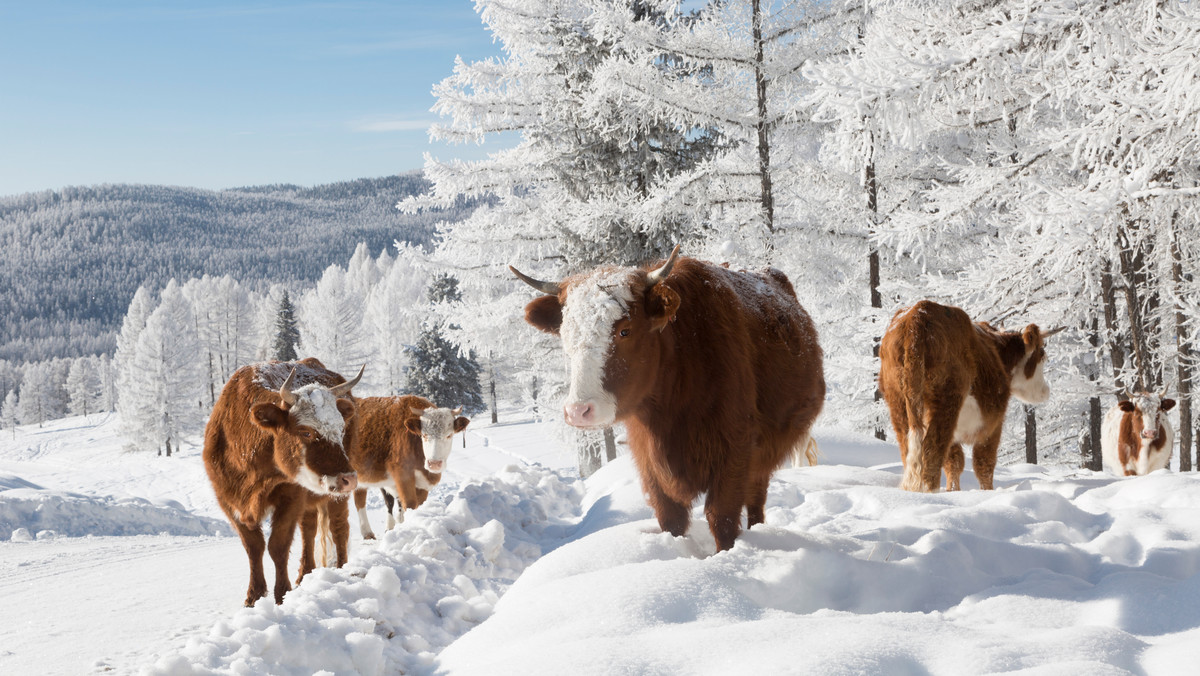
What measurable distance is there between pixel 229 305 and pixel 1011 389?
218 feet

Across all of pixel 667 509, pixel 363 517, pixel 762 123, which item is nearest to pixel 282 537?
pixel 667 509

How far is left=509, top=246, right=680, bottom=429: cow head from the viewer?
3273mm

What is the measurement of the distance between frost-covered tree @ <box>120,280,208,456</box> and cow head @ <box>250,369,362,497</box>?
49.3m

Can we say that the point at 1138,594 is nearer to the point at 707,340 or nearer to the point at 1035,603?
the point at 1035,603

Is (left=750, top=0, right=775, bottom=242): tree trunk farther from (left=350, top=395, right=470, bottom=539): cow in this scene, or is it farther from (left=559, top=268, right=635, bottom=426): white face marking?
(left=559, top=268, right=635, bottom=426): white face marking

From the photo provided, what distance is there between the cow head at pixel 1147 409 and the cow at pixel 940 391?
3.27 metres

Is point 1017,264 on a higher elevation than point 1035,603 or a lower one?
higher

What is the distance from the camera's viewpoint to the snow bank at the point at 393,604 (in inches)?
123

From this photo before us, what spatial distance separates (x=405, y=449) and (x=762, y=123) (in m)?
7.16

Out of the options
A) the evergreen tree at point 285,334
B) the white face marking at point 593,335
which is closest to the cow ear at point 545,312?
the white face marking at point 593,335

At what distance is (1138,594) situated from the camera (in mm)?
3131

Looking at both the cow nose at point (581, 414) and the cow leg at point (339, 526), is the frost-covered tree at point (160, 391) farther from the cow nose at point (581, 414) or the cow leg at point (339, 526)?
the cow nose at point (581, 414)

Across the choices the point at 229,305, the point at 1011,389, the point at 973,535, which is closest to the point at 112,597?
the point at 973,535

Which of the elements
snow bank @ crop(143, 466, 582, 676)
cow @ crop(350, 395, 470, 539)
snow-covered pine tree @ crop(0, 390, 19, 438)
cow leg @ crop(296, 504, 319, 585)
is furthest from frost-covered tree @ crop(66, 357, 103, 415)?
snow bank @ crop(143, 466, 582, 676)
